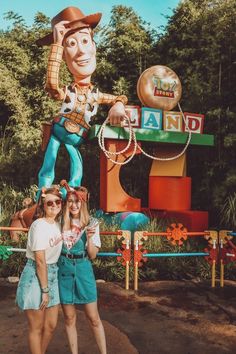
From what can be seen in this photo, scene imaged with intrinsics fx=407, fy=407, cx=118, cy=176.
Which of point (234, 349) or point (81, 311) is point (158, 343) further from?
point (81, 311)

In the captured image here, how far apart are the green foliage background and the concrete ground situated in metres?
2.84

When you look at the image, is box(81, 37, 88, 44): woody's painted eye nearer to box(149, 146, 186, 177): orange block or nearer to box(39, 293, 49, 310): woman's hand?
box(149, 146, 186, 177): orange block

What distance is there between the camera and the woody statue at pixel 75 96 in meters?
7.34

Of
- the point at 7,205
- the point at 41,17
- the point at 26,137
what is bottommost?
the point at 7,205

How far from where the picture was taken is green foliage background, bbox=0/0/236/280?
9242mm

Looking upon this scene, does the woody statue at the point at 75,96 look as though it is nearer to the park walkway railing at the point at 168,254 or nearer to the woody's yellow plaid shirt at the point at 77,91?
the woody's yellow plaid shirt at the point at 77,91

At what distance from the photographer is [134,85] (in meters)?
12.9

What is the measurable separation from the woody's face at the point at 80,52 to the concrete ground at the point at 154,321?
3.91m

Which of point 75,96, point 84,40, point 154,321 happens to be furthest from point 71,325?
point 84,40

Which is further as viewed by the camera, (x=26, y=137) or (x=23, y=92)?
(x=23, y=92)

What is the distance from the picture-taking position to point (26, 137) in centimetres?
1194

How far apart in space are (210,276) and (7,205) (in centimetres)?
549

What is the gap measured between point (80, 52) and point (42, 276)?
5380 millimetres

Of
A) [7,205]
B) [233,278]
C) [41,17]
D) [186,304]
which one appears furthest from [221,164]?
[41,17]
